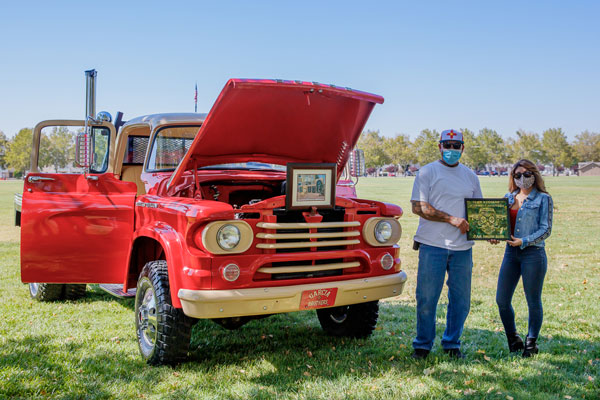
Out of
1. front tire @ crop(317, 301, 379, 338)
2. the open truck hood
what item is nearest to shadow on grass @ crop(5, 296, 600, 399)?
front tire @ crop(317, 301, 379, 338)

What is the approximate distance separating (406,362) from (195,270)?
2006mm

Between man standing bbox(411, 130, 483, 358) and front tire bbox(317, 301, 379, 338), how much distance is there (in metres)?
0.62

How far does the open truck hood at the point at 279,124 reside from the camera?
4457 millimetres

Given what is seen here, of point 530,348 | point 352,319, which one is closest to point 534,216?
point 530,348

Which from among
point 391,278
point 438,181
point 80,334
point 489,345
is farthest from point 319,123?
point 80,334

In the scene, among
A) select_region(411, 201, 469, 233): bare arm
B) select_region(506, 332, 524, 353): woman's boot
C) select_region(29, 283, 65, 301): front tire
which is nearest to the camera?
select_region(411, 201, 469, 233): bare arm

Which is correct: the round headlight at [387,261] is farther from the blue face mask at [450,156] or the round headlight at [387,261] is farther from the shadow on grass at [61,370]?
the shadow on grass at [61,370]

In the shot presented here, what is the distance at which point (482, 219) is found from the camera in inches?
175

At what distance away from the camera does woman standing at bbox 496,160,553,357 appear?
4.56 meters

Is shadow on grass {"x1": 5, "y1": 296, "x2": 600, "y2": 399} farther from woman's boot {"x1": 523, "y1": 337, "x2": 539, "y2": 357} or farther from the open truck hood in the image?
the open truck hood

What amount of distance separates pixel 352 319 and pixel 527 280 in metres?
1.67

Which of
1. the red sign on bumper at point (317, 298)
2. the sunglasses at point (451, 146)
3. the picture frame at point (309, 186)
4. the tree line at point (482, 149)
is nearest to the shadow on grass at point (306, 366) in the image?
the red sign on bumper at point (317, 298)

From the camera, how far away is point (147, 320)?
14.8ft

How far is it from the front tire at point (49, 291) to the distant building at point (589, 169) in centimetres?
10724
